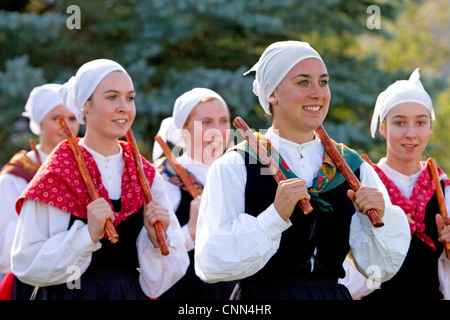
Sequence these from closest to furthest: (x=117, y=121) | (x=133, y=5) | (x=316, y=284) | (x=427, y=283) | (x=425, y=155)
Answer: (x=316, y=284) → (x=117, y=121) → (x=427, y=283) → (x=425, y=155) → (x=133, y=5)

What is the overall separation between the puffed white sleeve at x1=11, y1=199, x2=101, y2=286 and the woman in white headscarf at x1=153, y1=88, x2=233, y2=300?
1359 millimetres

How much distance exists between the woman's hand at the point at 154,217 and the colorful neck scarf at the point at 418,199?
1372 millimetres

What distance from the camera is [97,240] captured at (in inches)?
147

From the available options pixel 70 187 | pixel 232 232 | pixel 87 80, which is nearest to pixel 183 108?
pixel 87 80

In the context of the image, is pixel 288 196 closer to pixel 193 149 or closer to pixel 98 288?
pixel 98 288

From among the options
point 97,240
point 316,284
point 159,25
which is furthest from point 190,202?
point 159,25

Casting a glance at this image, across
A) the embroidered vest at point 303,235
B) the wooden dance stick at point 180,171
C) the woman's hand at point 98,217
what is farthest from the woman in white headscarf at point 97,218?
the wooden dance stick at point 180,171

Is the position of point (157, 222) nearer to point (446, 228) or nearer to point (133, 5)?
point (446, 228)

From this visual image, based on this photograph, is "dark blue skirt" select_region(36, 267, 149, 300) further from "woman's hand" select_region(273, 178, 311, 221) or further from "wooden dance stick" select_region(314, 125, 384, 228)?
"wooden dance stick" select_region(314, 125, 384, 228)

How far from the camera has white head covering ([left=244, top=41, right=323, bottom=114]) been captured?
3.43 m

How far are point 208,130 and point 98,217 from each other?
1911mm

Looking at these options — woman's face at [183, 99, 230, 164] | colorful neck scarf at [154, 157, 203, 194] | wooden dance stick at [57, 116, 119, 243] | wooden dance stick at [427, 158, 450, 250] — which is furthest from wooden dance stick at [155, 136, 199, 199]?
wooden dance stick at [427, 158, 450, 250]

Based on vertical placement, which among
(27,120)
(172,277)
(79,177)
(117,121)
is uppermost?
(27,120)

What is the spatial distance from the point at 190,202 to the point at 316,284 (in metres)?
1.89
